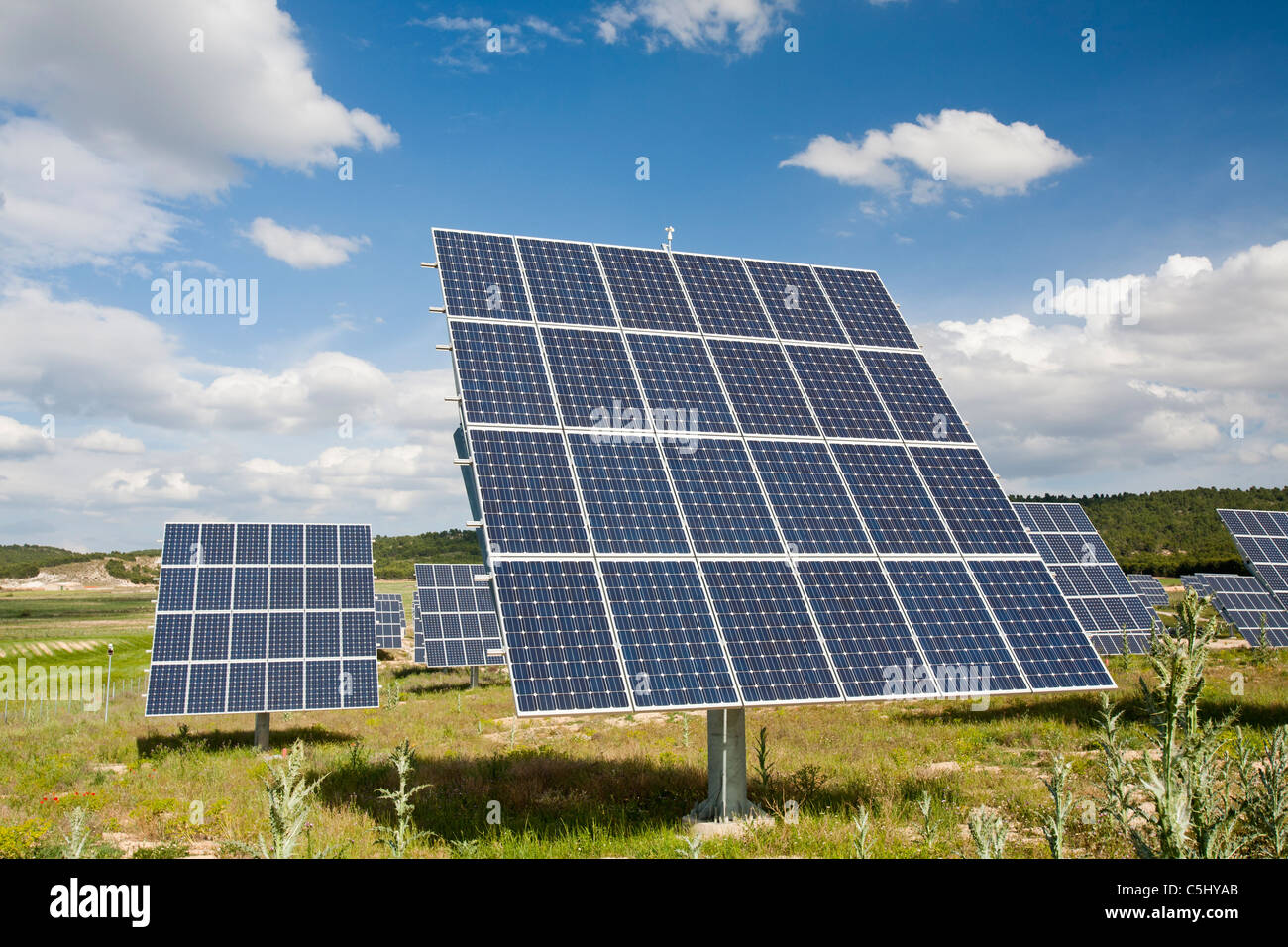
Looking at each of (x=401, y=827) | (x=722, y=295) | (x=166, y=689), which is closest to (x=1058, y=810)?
(x=401, y=827)

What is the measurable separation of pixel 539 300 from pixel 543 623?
7.68m

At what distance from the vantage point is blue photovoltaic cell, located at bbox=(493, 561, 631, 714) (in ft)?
35.7

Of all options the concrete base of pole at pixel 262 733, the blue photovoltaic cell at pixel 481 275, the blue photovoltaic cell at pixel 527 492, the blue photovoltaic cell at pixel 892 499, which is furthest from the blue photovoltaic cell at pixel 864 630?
the concrete base of pole at pixel 262 733

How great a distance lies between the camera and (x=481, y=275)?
16.7 m

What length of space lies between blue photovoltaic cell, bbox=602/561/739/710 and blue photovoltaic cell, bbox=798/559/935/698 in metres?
1.96

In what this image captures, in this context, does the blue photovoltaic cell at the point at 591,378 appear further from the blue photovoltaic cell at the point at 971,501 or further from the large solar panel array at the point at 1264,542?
the large solar panel array at the point at 1264,542

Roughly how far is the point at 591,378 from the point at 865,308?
8319 millimetres

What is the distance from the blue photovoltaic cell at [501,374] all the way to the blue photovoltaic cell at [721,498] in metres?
2.51

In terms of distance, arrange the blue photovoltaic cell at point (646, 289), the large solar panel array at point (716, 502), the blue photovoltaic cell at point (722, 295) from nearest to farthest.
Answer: the large solar panel array at point (716, 502)
the blue photovoltaic cell at point (646, 289)
the blue photovoltaic cell at point (722, 295)

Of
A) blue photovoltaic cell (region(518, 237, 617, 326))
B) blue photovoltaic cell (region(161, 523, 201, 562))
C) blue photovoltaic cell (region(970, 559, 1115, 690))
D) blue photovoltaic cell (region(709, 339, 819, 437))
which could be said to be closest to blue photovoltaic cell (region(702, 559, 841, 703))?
blue photovoltaic cell (region(709, 339, 819, 437))

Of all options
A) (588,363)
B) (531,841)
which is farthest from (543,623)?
(588,363)

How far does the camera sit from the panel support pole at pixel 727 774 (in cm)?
1328

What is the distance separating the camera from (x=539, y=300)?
1662 cm
